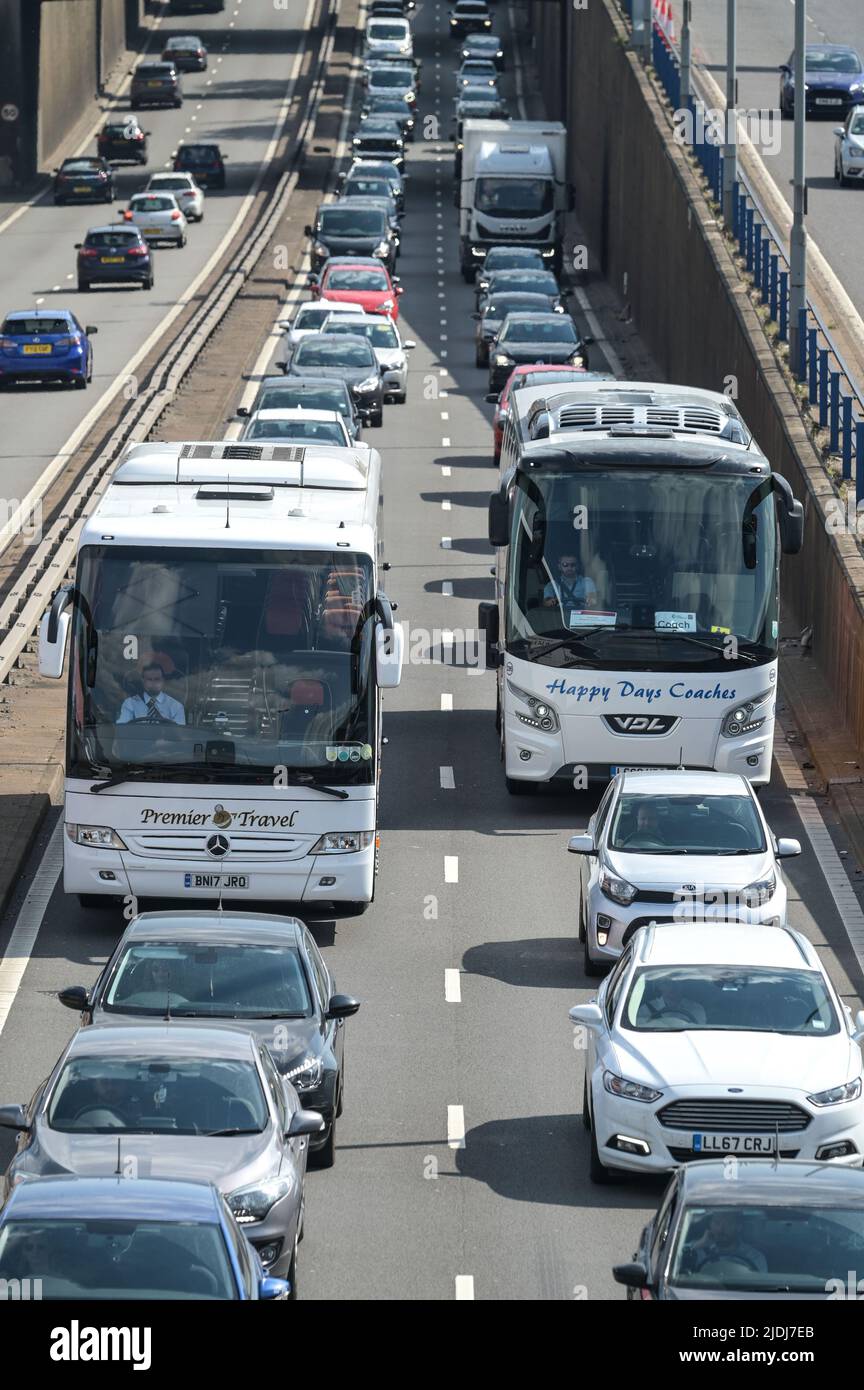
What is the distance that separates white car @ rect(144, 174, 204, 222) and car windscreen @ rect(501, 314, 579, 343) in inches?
1065

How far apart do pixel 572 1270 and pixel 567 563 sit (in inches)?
432

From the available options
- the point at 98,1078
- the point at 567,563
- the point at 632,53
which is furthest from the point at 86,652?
the point at 632,53

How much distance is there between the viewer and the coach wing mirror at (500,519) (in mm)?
23812

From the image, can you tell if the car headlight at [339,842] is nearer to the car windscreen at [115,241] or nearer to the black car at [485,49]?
the car windscreen at [115,241]

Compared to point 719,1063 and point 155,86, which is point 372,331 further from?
point 155,86

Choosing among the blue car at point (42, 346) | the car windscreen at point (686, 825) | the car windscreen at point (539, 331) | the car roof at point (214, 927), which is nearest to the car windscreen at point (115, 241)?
the blue car at point (42, 346)

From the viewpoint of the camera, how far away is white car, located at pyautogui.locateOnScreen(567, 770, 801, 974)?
1869 cm

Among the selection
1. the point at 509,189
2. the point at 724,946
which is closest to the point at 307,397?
the point at 509,189

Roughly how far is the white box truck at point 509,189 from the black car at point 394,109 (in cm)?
2664

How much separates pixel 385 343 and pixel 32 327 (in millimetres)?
6467

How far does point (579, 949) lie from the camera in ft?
65.7

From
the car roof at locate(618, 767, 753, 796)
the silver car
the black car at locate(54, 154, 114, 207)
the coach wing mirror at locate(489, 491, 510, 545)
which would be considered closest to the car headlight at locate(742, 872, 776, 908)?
the car roof at locate(618, 767, 753, 796)

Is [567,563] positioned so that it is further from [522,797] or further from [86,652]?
[86,652]

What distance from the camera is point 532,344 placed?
48344mm
